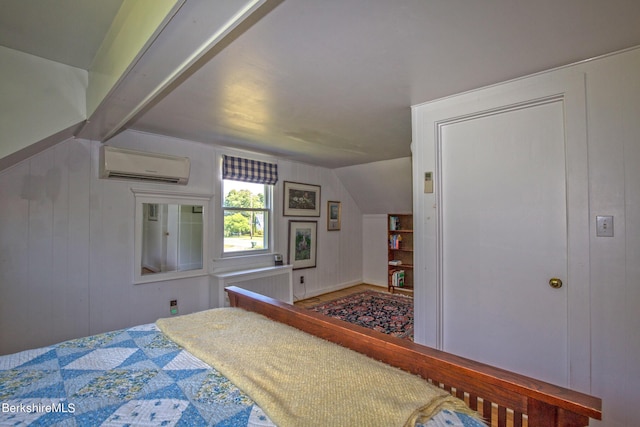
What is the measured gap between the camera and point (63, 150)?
2.62 meters

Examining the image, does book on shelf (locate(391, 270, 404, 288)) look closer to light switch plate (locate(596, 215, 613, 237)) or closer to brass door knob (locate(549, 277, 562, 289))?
brass door knob (locate(549, 277, 562, 289))

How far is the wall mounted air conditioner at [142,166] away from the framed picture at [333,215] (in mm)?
2497

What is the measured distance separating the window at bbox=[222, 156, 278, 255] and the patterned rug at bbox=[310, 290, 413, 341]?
A: 1.31 metres

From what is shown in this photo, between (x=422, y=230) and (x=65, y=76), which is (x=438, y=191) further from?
(x=65, y=76)

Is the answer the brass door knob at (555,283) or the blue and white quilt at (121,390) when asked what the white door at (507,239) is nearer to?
the brass door knob at (555,283)

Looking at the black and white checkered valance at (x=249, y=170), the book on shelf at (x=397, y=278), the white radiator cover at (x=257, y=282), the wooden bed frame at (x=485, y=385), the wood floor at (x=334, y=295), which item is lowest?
the wood floor at (x=334, y=295)

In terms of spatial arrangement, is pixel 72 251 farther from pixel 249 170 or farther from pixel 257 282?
pixel 249 170

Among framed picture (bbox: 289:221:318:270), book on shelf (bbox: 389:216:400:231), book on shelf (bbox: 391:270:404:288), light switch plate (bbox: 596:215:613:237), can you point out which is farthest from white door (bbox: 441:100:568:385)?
book on shelf (bbox: 389:216:400:231)

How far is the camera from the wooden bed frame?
2.84 feet

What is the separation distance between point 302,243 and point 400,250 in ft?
5.87

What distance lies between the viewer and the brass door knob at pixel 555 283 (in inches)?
67.4

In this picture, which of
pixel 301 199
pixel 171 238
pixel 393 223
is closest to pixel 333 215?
pixel 301 199

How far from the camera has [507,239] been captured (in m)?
1.92

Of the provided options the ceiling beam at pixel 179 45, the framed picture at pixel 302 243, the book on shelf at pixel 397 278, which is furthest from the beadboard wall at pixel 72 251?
the book on shelf at pixel 397 278
